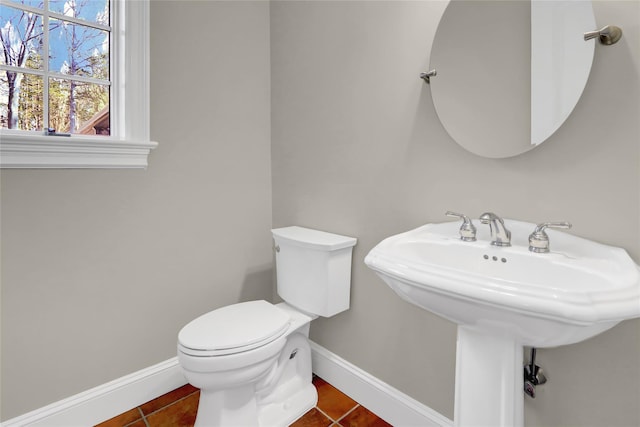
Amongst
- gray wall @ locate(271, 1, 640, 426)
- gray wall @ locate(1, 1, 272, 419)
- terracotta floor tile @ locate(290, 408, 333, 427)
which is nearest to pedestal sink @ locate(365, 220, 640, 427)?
gray wall @ locate(271, 1, 640, 426)

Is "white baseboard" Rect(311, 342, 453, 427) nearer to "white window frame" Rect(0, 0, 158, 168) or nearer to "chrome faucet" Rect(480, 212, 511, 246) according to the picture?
"chrome faucet" Rect(480, 212, 511, 246)

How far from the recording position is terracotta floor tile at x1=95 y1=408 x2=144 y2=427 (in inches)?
57.5

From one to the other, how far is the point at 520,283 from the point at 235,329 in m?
1.02

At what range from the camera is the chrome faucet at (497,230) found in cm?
101

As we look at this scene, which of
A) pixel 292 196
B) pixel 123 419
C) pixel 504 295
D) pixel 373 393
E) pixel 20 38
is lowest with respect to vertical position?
pixel 123 419

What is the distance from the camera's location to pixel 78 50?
1.46 m

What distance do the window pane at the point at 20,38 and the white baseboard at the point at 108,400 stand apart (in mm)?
1382

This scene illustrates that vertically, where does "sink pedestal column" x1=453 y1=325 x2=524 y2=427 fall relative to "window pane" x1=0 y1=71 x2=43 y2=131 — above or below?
below

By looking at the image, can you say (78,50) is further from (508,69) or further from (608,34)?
(608,34)

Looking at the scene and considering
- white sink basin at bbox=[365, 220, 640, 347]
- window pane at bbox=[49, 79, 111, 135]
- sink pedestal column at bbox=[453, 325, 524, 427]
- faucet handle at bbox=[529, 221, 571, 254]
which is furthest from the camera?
window pane at bbox=[49, 79, 111, 135]

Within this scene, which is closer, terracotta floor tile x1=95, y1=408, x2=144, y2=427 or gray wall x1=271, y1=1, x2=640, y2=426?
gray wall x1=271, y1=1, x2=640, y2=426

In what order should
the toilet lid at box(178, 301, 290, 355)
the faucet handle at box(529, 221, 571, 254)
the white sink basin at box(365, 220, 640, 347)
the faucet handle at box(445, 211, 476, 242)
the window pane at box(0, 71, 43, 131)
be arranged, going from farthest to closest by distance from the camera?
the window pane at box(0, 71, 43, 131) → the toilet lid at box(178, 301, 290, 355) → the faucet handle at box(445, 211, 476, 242) → the faucet handle at box(529, 221, 571, 254) → the white sink basin at box(365, 220, 640, 347)

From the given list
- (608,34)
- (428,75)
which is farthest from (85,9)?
(608,34)

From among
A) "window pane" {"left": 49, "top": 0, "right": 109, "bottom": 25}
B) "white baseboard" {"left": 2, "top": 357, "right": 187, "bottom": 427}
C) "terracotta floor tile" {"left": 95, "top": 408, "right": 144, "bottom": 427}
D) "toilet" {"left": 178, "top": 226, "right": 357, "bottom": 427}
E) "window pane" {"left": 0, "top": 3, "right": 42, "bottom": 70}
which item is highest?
"window pane" {"left": 49, "top": 0, "right": 109, "bottom": 25}
